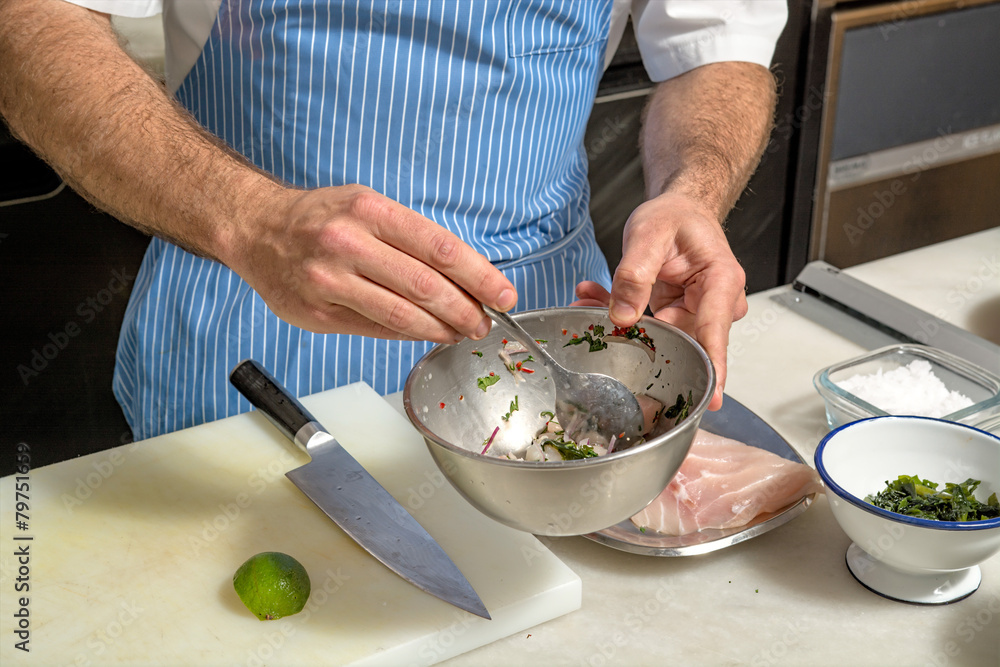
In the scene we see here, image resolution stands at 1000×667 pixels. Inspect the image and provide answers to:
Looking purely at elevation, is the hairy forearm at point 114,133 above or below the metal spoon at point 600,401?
above

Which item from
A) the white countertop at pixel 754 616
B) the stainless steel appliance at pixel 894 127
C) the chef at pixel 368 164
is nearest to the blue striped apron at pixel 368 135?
the chef at pixel 368 164

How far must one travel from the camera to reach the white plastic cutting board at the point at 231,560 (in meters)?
0.81

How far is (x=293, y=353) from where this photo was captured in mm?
1234

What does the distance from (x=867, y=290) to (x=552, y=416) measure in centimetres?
65

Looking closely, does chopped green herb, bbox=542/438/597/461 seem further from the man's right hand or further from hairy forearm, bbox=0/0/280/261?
hairy forearm, bbox=0/0/280/261

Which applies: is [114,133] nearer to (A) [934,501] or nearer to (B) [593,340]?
(B) [593,340]

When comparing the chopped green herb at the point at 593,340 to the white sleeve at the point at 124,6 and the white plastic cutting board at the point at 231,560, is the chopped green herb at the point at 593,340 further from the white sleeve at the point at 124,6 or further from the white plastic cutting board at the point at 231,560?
the white sleeve at the point at 124,6

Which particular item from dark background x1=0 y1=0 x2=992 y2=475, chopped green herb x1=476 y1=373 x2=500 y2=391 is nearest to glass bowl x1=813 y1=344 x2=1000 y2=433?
chopped green herb x1=476 y1=373 x2=500 y2=391

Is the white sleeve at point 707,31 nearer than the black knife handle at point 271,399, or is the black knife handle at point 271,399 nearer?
the black knife handle at point 271,399

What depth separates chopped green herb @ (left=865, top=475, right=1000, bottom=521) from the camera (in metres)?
0.81

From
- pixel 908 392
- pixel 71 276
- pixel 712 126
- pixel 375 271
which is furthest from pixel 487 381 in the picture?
pixel 71 276

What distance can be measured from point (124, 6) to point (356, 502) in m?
0.73

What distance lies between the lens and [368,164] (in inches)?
47.8

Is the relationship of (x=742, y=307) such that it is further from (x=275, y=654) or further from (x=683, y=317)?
(x=275, y=654)
